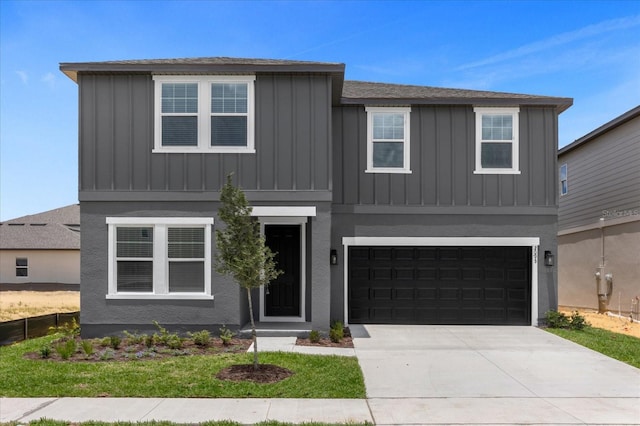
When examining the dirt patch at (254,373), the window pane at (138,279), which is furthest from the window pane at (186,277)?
the dirt patch at (254,373)

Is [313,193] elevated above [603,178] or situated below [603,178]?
below

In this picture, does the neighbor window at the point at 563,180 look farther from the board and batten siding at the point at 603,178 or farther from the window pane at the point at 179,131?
the window pane at the point at 179,131

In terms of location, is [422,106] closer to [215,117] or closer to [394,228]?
[394,228]

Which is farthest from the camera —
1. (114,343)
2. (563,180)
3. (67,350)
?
(563,180)

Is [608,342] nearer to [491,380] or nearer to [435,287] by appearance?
[435,287]

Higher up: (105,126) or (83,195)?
(105,126)

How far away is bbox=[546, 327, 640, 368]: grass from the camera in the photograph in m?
10.2

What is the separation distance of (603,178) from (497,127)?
6.95 meters

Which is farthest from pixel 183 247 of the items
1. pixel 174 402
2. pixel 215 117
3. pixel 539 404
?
pixel 539 404

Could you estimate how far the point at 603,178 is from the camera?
724 inches

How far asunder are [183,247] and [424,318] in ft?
20.5

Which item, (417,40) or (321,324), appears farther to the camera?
(417,40)

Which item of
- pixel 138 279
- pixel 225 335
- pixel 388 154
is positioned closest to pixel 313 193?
pixel 388 154

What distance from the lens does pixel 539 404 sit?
23.3 ft
